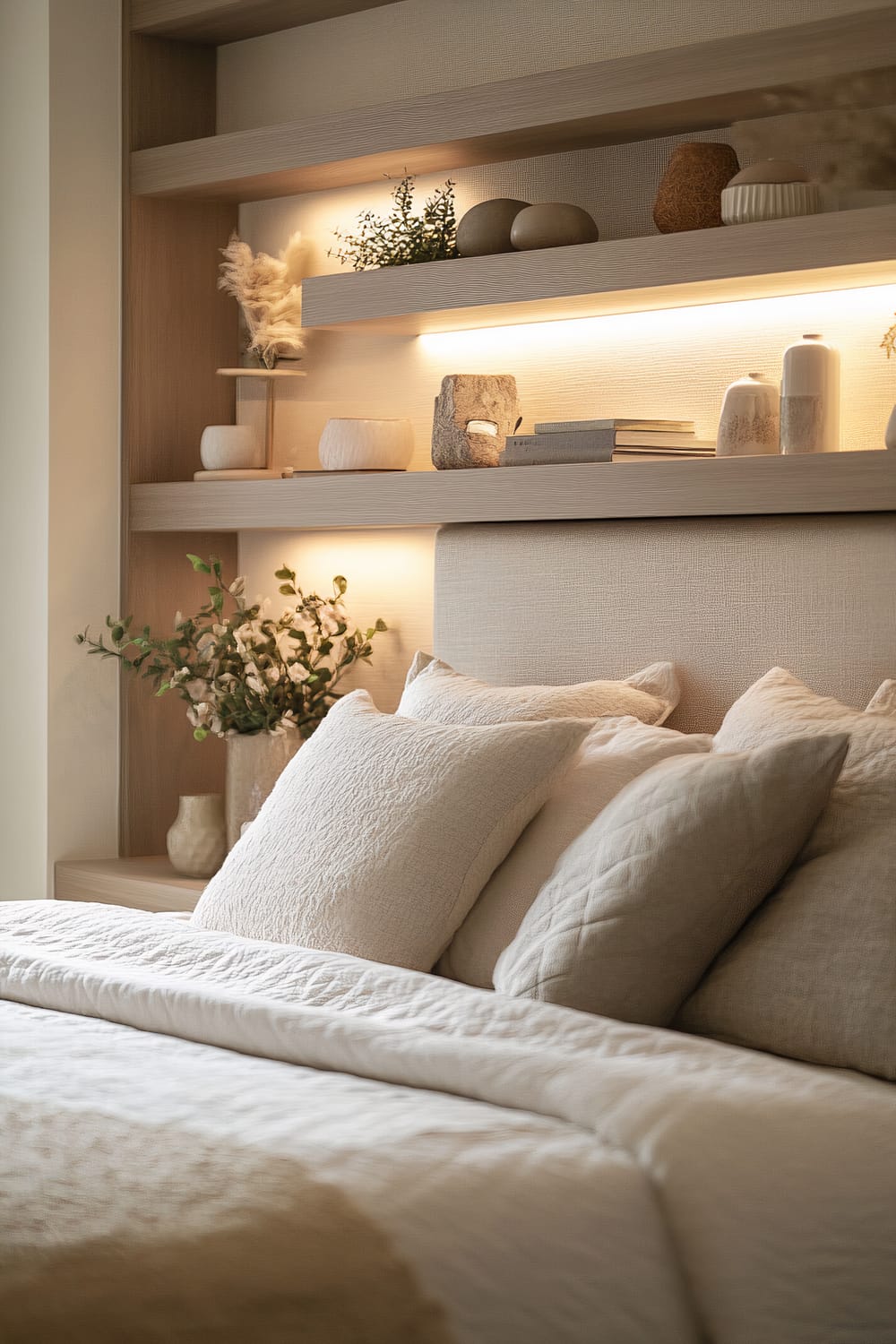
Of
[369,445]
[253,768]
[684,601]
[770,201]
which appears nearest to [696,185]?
[770,201]

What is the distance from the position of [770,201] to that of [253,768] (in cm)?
154

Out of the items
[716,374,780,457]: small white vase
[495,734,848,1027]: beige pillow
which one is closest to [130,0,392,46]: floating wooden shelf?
[716,374,780,457]: small white vase

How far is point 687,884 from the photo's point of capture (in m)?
1.90

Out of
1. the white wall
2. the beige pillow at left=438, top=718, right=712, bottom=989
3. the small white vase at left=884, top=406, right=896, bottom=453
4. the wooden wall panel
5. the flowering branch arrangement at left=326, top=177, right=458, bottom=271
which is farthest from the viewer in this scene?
the wooden wall panel

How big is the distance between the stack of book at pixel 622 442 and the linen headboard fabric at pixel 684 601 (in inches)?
4.7

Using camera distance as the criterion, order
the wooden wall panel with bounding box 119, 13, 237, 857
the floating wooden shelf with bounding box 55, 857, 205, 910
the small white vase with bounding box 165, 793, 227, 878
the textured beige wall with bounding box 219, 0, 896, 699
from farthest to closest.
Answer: the wooden wall panel with bounding box 119, 13, 237, 857 < the small white vase with bounding box 165, 793, 227, 878 < the floating wooden shelf with bounding box 55, 857, 205, 910 < the textured beige wall with bounding box 219, 0, 896, 699

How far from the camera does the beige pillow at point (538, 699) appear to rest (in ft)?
8.45

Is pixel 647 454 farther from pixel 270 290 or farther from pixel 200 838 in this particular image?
pixel 200 838

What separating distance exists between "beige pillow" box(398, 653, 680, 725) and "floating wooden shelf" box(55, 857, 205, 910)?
2.72 feet

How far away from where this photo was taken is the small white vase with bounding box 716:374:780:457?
2.71m

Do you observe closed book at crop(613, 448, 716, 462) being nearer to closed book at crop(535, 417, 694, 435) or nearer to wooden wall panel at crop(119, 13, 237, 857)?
closed book at crop(535, 417, 694, 435)

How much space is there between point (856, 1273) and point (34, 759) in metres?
2.60

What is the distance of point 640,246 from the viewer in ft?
9.09

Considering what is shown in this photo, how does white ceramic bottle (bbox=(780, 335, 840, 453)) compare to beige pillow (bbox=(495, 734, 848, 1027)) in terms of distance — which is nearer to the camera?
beige pillow (bbox=(495, 734, 848, 1027))
